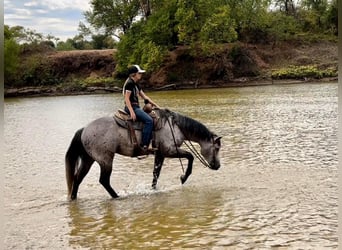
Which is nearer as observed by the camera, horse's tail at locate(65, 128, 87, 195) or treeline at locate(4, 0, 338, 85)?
horse's tail at locate(65, 128, 87, 195)

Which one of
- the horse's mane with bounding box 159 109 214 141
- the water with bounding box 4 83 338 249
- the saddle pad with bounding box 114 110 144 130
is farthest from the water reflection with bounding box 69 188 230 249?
the saddle pad with bounding box 114 110 144 130

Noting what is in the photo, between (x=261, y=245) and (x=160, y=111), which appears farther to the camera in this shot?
(x=160, y=111)

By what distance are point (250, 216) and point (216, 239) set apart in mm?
956

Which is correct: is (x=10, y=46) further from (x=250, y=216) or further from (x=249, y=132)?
(x=250, y=216)

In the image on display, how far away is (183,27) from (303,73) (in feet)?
37.1

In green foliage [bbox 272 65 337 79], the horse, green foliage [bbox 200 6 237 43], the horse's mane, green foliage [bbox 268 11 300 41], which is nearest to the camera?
the horse

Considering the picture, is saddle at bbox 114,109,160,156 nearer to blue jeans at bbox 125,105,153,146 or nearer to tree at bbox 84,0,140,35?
blue jeans at bbox 125,105,153,146

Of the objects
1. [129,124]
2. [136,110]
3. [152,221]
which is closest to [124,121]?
[129,124]

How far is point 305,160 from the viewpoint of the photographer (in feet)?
30.2

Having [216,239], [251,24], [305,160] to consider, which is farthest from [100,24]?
[216,239]

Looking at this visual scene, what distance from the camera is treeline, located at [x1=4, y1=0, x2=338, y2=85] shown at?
4100 cm

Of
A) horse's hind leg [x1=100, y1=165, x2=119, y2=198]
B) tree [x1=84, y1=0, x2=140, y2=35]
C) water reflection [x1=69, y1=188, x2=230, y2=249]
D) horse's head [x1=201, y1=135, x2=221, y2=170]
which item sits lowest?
water reflection [x1=69, y1=188, x2=230, y2=249]

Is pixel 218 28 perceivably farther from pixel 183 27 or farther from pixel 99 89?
pixel 99 89

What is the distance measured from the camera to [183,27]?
134 ft
